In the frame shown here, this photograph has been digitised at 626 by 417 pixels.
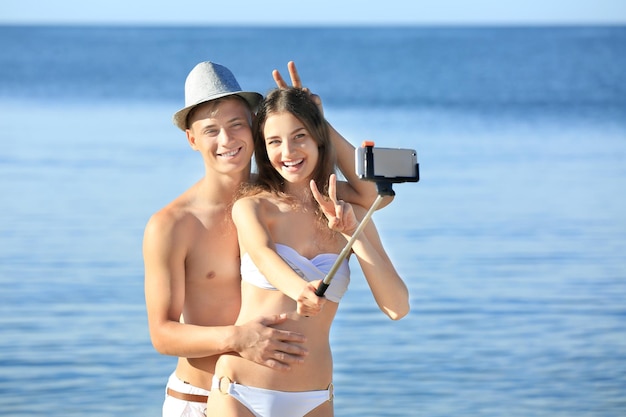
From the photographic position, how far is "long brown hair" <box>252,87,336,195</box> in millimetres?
3826

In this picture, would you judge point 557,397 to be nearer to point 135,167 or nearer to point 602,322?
point 602,322

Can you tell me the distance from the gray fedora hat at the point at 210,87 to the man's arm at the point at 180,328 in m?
0.36

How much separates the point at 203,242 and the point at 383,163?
882mm

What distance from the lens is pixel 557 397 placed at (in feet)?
24.1

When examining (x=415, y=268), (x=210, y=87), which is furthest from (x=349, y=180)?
(x=415, y=268)

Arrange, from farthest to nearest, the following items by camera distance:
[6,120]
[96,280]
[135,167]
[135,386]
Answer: [6,120]
[135,167]
[96,280]
[135,386]

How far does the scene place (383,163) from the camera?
3223mm

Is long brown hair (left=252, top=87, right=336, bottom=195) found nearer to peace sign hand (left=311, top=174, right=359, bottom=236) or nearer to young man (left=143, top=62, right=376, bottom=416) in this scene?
young man (left=143, top=62, right=376, bottom=416)

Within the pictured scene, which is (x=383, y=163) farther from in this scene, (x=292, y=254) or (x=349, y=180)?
(x=349, y=180)

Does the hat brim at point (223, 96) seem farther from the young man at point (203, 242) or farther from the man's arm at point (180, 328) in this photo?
the man's arm at point (180, 328)

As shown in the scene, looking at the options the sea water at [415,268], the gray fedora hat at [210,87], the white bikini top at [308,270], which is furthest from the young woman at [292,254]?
the sea water at [415,268]

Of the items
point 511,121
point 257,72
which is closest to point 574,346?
point 511,121

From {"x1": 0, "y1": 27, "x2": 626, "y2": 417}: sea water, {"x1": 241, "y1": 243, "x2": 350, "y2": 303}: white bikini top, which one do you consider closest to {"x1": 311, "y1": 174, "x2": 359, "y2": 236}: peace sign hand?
{"x1": 241, "y1": 243, "x2": 350, "y2": 303}: white bikini top

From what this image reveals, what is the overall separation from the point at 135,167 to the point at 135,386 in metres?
8.01
